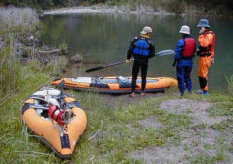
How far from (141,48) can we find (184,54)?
2.79ft

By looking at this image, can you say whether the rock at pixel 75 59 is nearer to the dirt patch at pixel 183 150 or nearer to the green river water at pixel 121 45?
the green river water at pixel 121 45

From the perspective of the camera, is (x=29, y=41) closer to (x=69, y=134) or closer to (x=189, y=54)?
(x=189, y=54)

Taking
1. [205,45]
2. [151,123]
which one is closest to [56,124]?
[151,123]

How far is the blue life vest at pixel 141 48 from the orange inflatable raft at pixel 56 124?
94.0 inches

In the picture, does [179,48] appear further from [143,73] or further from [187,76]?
[143,73]

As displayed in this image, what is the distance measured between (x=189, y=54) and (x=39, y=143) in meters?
3.62

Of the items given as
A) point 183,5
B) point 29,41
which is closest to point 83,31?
point 29,41

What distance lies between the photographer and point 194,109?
199 inches

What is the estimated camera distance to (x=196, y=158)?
3520mm

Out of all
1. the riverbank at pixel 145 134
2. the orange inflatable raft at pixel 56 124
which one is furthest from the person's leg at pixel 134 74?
the orange inflatable raft at pixel 56 124

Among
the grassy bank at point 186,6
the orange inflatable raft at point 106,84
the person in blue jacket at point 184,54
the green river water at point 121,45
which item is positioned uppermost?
the person in blue jacket at point 184,54

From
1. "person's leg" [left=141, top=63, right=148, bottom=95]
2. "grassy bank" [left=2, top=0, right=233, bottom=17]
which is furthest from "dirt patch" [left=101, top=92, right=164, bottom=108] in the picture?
"grassy bank" [left=2, top=0, right=233, bottom=17]

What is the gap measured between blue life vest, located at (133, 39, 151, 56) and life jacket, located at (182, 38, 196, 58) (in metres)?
0.73

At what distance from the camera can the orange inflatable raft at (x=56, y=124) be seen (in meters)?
3.75
